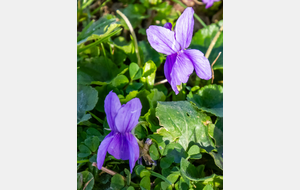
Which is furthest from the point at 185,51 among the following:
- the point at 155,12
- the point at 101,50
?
the point at 155,12

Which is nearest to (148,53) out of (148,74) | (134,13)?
(148,74)

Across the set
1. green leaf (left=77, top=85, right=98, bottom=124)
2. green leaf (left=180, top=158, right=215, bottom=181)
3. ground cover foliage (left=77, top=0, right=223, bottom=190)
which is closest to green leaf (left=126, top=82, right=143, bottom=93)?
ground cover foliage (left=77, top=0, right=223, bottom=190)

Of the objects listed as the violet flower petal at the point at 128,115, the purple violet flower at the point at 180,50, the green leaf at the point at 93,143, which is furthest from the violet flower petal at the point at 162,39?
the green leaf at the point at 93,143

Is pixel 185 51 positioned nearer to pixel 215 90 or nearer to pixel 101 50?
pixel 215 90

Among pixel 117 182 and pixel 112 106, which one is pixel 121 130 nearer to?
pixel 112 106

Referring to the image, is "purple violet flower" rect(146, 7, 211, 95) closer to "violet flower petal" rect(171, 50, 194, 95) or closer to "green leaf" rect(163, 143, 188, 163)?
"violet flower petal" rect(171, 50, 194, 95)

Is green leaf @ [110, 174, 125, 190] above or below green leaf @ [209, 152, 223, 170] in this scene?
below
